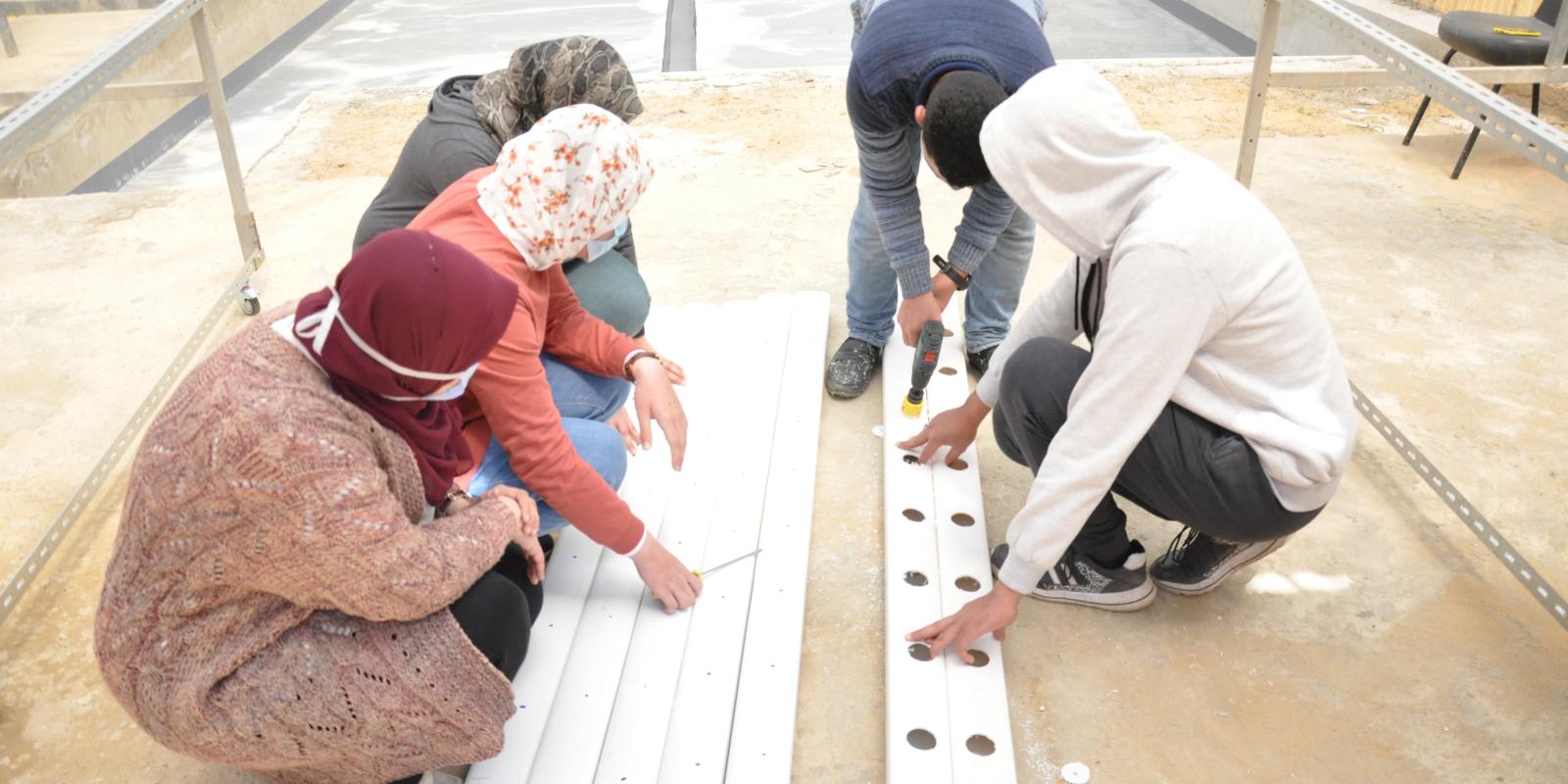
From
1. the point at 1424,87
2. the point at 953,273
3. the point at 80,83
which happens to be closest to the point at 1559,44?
the point at 1424,87

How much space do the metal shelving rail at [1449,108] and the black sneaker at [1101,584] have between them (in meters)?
0.65

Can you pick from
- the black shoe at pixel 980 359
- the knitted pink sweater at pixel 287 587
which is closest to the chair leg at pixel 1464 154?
the black shoe at pixel 980 359

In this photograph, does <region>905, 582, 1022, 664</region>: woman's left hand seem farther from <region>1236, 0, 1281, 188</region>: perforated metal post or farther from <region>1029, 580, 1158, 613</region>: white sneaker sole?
<region>1236, 0, 1281, 188</region>: perforated metal post

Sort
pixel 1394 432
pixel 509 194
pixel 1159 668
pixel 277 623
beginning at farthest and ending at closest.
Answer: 1. pixel 1394 432
2. pixel 1159 668
3. pixel 509 194
4. pixel 277 623

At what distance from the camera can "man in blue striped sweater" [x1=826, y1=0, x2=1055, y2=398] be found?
1.78 metres

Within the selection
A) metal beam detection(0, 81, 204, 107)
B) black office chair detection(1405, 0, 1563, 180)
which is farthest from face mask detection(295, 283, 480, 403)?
black office chair detection(1405, 0, 1563, 180)

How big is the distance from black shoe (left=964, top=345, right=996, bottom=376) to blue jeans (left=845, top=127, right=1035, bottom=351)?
0.01 meters

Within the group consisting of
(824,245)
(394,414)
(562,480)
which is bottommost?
(824,245)

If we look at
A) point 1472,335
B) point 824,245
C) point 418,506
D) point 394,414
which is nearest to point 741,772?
point 418,506

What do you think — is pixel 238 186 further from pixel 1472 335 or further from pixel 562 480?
pixel 1472 335

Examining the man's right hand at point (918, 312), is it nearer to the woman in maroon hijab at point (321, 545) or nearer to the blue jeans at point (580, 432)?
the blue jeans at point (580, 432)

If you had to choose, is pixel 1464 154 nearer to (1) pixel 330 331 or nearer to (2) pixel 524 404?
(2) pixel 524 404

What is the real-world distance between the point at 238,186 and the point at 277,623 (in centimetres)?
229

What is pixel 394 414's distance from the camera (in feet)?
4.17
